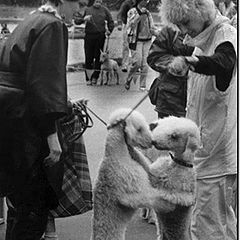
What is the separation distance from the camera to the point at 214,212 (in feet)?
10.3

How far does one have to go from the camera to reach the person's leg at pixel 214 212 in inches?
123

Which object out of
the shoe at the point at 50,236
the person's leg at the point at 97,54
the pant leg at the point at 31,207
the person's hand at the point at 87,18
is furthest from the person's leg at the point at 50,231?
the person's hand at the point at 87,18

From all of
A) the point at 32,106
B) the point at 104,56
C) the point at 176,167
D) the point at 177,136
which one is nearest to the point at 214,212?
the point at 176,167

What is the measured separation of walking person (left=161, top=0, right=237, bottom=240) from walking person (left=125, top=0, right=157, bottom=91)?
0.10 meters

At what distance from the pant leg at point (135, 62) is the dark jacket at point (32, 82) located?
0.32m

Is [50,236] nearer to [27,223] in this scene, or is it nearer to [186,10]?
[27,223]

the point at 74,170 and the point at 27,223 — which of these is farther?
the point at 74,170

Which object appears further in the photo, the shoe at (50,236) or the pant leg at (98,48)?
the shoe at (50,236)

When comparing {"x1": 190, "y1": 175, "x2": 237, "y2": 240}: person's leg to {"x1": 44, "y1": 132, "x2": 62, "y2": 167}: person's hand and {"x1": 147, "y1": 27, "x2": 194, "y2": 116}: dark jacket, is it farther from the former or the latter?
{"x1": 44, "y1": 132, "x2": 62, "y2": 167}: person's hand

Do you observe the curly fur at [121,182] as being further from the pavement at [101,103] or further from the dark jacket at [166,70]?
the dark jacket at [166,70]

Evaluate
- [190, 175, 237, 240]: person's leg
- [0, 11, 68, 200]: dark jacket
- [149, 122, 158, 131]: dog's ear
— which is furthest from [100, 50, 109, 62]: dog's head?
[190, 175, 237, 240]: person's leg

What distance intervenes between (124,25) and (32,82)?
18.6 inches

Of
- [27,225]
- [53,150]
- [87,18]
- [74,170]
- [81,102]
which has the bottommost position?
[27,225]

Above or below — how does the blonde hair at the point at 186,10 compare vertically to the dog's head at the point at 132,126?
above
